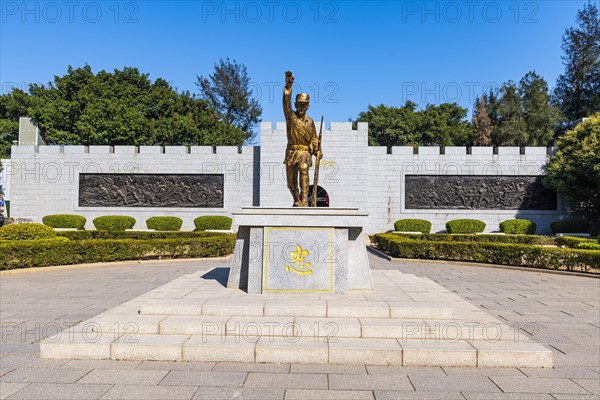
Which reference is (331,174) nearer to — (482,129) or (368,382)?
(368,382)

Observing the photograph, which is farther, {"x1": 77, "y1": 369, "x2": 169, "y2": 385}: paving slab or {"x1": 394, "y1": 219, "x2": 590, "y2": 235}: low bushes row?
{"x1": 394, "y1": 219, "x2": 590, "y2": 235}: low bushes row

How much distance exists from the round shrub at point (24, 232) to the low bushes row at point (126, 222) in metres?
8.96

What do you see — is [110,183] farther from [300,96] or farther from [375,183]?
[300,96]

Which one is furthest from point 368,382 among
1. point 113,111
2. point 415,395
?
point 113,111

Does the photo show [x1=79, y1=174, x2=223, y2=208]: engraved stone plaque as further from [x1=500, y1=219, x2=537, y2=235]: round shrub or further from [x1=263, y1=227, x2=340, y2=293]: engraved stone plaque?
[x1=263, y1=227, x2=340, y2=293]: engraved stone plaque

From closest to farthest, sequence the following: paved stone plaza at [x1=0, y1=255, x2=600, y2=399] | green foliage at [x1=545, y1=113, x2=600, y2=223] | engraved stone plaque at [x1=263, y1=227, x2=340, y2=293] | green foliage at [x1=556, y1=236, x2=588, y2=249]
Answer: paved stone plaza at [x1=0, y1=255, x2=600, y2=399]
engraved stone plaque at [x1=263, y1=227, x2=340, y2=293]
green foliage at [x1=556, y1=236, x2=588, y2=249]
green foliage at [x1=545, y1=113, x2=600, y2=223]

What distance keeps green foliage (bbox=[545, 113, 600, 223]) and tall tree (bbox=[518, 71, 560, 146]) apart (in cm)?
1891

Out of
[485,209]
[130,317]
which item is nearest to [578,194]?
[485,209]

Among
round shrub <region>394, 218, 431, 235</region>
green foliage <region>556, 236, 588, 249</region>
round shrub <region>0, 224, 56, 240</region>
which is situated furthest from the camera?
round shrub <region>394, 218, 431, 235</region>

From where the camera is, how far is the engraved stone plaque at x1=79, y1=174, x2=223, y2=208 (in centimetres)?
2272

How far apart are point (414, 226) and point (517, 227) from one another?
546cm

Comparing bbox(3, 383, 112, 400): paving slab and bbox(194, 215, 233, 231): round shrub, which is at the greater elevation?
bbox(194, 215, 233, 231): round shrub

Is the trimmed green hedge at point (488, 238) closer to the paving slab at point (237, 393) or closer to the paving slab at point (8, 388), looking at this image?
the paving slab at point (237, 393)

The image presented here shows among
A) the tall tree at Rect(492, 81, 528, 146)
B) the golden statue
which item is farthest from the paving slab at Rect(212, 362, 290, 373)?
the tall tree at Rect(492, 81, 528, 146)
